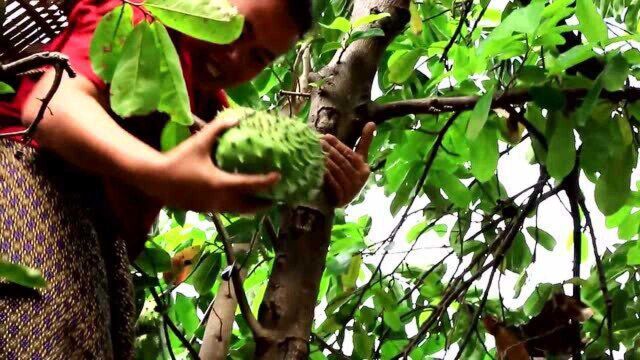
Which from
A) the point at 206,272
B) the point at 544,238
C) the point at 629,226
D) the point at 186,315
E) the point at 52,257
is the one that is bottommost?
the point at 186,315

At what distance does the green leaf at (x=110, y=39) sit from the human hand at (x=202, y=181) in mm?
106

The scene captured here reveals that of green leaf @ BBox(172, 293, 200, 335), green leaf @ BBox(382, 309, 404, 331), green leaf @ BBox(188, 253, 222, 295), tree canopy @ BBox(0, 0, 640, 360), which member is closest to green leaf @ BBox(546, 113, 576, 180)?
tree canopy @ BBox(0, 0, 640, 360)

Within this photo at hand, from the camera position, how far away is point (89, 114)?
0.81 meters

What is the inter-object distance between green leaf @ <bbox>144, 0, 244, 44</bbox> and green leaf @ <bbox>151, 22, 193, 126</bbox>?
2 cm

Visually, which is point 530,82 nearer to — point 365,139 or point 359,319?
point 365,139

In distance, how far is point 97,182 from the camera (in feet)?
3.26

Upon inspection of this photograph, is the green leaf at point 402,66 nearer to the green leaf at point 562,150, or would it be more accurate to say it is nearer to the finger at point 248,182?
the green leaf at point 562,150

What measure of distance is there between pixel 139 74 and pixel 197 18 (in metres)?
0.07

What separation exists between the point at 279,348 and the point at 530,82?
0.50m

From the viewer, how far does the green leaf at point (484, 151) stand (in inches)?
50.9

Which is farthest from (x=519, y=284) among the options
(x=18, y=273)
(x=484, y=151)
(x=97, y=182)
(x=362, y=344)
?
(x=18, y=273)

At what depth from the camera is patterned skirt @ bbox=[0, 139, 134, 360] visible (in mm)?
844

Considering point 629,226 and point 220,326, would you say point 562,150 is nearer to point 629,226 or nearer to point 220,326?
point 629,226

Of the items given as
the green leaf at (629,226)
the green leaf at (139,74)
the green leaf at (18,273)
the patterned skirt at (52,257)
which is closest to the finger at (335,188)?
the patterned skirt at (52,257)
